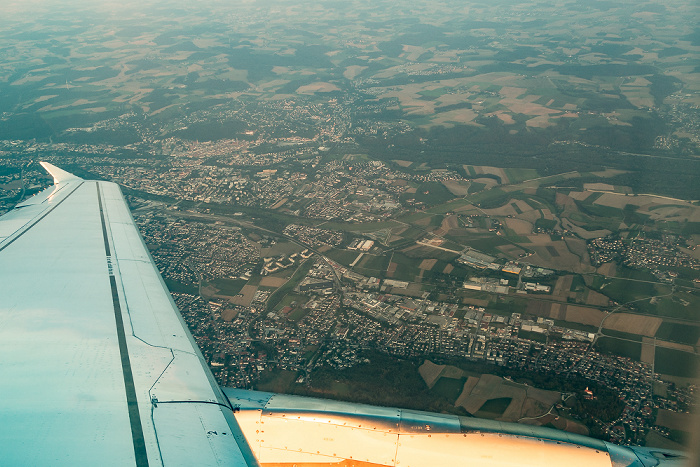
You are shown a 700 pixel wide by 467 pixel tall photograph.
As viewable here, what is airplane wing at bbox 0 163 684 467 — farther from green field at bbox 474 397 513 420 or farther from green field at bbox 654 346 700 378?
green field at bbox 654 346 700 378

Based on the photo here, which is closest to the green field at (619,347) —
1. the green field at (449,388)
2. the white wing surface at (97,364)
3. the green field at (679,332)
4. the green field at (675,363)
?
the green field at (675,363)

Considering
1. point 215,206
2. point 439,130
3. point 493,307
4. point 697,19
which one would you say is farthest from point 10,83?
point 697,19

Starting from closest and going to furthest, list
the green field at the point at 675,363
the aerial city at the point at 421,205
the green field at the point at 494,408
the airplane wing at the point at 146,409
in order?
1. the airplane wing at the point at 146,409
2. the green field at the point at 494,408
3. the green field at the point at 675,363
4. the aerial city at the point at 421,205

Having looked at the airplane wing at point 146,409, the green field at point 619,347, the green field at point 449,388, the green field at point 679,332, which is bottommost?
the green field at point 449,388

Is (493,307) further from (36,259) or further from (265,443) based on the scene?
(36,259)

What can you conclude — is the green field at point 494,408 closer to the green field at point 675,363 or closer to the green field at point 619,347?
the green field at point 619,347

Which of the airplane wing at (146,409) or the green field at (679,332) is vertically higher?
the airplane wing at (146,409)

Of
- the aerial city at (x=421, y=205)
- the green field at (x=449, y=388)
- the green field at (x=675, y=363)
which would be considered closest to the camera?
the green field at (x=449, y=388)
